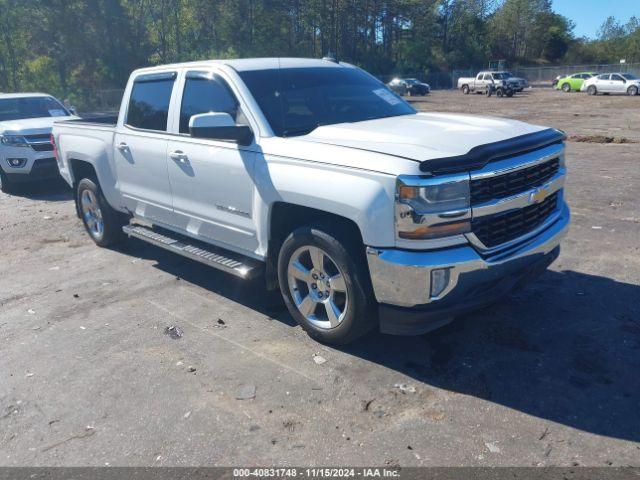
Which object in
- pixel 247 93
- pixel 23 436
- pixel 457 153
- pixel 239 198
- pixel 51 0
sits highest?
pixel 51 0

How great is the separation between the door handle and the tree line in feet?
127

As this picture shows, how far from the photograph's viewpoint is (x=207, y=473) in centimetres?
304

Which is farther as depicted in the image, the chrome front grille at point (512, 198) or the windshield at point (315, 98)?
the windshield at point (315, 98)

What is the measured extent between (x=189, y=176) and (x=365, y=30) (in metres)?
76.3

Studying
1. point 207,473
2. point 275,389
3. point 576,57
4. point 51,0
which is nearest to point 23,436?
point 207,473

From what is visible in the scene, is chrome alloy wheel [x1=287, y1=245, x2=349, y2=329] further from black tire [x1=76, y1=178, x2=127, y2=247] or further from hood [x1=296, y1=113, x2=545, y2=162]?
black tire [x1=76, y1=178, x2=127, y2=247]

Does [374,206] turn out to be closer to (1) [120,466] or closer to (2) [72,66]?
(1) [120,466]

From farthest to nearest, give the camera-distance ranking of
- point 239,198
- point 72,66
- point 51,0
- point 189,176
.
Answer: point 72,66, point 51,0, point 189,176, point 239,198

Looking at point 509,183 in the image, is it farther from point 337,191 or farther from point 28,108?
point 28,108

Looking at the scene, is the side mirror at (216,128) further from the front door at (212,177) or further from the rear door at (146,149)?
the rear door at (146,149)

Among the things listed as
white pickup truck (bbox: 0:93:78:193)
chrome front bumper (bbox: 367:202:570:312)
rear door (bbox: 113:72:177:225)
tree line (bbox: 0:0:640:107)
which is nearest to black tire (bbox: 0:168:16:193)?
white pickup truck (bbox: 0:93:78:193)

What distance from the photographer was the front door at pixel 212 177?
182 inches

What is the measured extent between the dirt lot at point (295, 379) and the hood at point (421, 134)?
1517 millimetres

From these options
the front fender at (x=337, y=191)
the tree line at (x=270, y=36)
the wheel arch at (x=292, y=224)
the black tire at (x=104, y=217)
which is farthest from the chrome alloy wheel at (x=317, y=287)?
the tree line at (x=270, y=36)
